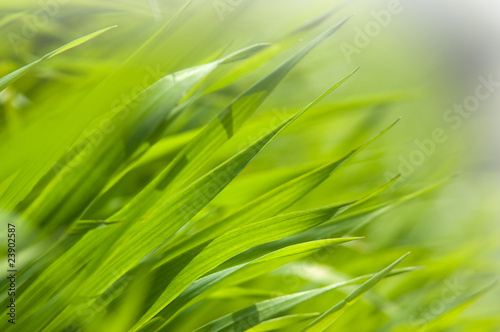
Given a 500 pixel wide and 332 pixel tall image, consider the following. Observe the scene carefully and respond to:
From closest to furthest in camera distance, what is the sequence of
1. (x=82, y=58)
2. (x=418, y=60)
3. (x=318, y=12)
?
(x=82, y=58)
(x=318, y=12)
(x=418, y=60)

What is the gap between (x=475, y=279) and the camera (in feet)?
2.24

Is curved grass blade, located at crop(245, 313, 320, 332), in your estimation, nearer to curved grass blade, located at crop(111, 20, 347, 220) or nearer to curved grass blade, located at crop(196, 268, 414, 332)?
curved grass blade, located at crop(196, 268, 414, 332)

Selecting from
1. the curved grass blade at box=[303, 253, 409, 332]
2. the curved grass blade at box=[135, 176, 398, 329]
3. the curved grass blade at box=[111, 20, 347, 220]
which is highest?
the curved grass blade at box=[111, 20, 347, 220]

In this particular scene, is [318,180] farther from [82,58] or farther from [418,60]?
[418,60]

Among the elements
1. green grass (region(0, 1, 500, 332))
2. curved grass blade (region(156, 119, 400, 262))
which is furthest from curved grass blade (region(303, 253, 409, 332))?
curved grass blade (region(156, 119, 400, 262))

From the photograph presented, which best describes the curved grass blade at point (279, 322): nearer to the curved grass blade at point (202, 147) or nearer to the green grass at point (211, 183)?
the green grass at point (211, 183)

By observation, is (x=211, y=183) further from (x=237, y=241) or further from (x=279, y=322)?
(x=279, y=322)

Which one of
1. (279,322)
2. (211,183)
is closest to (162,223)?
(211,183)

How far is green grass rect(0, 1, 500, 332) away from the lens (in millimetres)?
354

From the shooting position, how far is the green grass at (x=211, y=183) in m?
0.35

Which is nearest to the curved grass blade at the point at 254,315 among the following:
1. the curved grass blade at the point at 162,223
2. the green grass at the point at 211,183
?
the green grass at the point at 211,183

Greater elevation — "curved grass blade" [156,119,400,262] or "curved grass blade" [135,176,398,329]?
"curved grass blade" [156,119,400,262]

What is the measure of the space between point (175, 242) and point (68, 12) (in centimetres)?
32

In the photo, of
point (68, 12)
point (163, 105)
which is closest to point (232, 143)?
point (163, 105)
